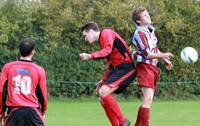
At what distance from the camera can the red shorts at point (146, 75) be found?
1052cm

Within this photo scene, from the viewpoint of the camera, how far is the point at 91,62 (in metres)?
25.3

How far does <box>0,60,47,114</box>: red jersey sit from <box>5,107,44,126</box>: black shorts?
0.24 feet

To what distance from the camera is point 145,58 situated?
34.2 feet

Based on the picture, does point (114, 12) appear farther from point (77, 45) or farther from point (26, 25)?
point (26, 25)

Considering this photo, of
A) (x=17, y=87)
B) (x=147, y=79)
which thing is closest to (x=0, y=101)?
(x=17, y=87)

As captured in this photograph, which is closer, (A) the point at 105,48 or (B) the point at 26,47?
(B) the point at 26,47

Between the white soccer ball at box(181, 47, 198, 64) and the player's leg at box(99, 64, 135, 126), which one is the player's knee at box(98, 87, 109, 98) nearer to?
the player's leg at box(99, 64, 135, 126)

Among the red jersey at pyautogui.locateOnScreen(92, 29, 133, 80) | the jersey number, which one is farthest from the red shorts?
the jersey number

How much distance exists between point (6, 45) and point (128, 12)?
5.34 m

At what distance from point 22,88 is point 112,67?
2552 millimetres

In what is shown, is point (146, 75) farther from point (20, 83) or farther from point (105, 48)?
point (20, 83)

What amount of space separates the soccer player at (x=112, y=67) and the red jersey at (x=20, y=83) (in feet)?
5.63

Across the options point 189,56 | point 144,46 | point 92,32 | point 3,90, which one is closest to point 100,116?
point 189,56

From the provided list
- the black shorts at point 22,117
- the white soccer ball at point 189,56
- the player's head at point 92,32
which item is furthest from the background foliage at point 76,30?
the black shorts at point 22,117
